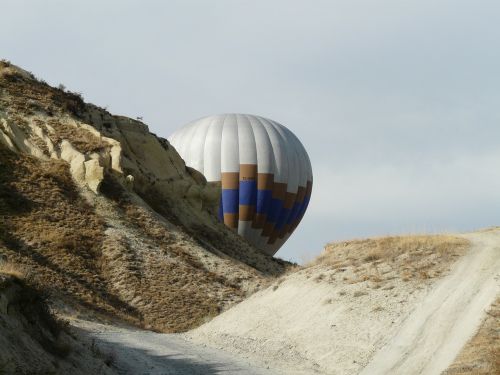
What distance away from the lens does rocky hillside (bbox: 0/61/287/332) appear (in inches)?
1492

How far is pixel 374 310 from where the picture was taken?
2398cm

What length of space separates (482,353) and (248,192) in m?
46.3

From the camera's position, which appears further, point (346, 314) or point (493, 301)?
point (346, 314)

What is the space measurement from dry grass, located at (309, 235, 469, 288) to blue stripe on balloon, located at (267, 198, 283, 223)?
33782mm

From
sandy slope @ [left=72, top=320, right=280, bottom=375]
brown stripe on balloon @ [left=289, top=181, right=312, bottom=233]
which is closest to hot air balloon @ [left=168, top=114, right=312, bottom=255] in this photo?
brown stripe on balloon @ [left=289, top=181, right=312, bottom=233]

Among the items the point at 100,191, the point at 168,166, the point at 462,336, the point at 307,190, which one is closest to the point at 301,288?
the point at 462,336

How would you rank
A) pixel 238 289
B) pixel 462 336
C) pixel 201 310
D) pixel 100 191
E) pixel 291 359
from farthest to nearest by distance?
A: pixel 100 191 < pixel 238 289 < pixel 201 310 < pixel 291 359 < pixel 462 336

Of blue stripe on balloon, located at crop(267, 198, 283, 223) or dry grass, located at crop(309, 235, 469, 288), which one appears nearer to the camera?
dry grass, located at crop(309, 235, 469, 288)

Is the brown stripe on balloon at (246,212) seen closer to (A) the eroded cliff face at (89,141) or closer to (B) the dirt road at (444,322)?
(A) the eroded cliff face at (89,141)

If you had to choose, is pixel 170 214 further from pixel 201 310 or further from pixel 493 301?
pixel 493 301

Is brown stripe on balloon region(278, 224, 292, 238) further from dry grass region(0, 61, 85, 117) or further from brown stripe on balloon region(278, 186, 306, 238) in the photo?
dry grass region(0, 61, 85, 117)

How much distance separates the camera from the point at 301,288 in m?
28.6

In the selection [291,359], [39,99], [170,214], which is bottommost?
[291,359]

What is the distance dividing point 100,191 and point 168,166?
9.65m
